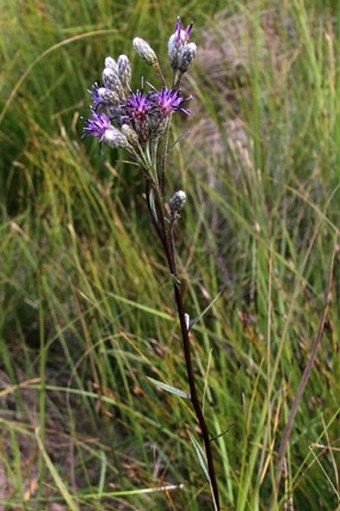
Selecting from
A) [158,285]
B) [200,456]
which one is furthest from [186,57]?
[158,285]

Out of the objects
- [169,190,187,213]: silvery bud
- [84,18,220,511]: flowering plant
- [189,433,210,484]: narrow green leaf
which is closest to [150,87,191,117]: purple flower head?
[84,18,220,511]: flowering plant

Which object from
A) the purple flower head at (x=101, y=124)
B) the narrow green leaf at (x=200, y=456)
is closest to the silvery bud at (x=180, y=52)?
the purple flower head at (x=101, y=124)

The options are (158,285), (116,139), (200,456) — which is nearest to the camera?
(116,139)

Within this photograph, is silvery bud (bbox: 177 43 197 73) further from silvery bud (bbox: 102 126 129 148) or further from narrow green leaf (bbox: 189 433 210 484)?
narrow green leaf (bbox: 189 433 210 484)

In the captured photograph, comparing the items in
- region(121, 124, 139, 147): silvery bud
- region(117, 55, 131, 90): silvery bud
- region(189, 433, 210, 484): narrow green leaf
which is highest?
region(117, 55, 131, 90): silvery bud

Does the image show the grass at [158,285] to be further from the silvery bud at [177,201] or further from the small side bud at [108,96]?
the small side bud at [108,96]

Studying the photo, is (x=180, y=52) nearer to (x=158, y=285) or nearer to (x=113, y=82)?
(x=113, y=82)

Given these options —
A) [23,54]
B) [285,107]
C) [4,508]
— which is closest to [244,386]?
[4,508]
